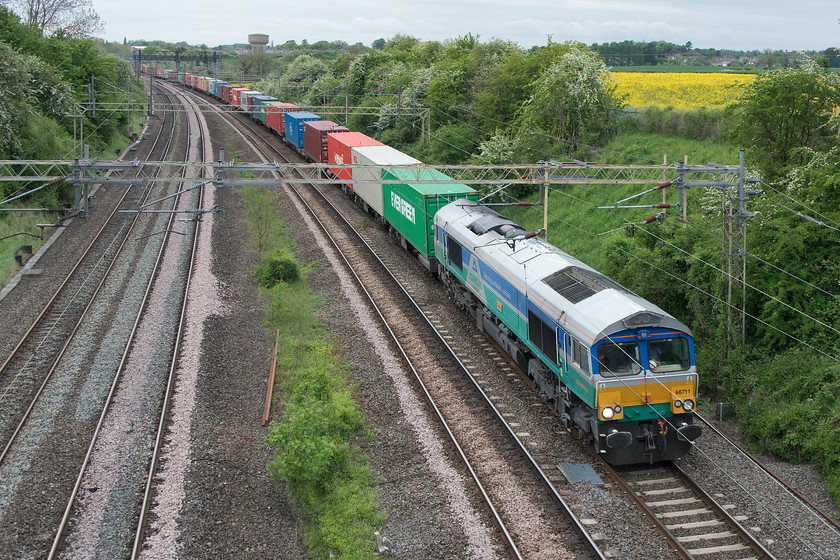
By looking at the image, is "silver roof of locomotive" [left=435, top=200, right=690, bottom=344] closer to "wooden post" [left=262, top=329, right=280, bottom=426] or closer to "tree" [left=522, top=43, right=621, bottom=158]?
"wooden post" [left=262, top=329, right=280, bottom=426]

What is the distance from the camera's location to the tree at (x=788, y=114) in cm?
2106

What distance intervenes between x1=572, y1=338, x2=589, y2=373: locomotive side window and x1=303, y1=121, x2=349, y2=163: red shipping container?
3091cm

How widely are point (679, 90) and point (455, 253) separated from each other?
29255mm

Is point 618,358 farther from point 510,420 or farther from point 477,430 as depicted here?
point 477,430

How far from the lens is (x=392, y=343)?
20672mm

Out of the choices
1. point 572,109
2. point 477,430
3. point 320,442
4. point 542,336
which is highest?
point 572,109

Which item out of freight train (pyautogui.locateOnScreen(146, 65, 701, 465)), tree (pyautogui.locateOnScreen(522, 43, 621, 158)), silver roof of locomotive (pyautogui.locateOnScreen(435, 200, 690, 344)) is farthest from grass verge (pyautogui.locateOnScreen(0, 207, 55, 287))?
tree (pyautogui.locateOnScreen(522, 43, 621, 158))

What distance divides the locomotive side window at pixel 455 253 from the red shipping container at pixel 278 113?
38937 mm

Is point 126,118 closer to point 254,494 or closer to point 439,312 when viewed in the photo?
point 439,312

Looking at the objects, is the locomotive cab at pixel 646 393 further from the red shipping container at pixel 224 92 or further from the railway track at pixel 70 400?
the red shipping container at pixel 224 92

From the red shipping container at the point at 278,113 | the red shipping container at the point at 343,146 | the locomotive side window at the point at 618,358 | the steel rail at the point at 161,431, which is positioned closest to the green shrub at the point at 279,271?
the steel rail at the point at 161,431

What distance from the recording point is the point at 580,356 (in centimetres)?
1409

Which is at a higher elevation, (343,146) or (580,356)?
(343,146)

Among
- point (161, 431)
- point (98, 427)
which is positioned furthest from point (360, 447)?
point (98, 427)
